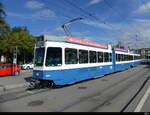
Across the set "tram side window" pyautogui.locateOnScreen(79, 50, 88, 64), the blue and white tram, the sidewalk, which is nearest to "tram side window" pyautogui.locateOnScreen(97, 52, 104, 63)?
the blue and white tram

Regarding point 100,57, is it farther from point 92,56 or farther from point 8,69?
point 8,69

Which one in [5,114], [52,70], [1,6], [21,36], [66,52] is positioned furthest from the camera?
[21,36]

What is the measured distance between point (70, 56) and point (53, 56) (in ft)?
4.25

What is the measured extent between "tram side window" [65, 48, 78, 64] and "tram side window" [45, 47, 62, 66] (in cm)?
55

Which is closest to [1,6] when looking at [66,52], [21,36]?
[21,36]

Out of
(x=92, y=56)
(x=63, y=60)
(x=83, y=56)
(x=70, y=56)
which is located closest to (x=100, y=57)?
(x=92, y=56)

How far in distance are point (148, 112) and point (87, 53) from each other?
711 cm

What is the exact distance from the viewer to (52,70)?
8.84 meters

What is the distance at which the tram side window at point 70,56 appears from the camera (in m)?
9.56

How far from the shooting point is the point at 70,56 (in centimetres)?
988

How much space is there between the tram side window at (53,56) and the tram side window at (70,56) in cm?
55

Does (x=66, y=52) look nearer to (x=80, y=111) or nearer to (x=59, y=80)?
(x=59, y=80)

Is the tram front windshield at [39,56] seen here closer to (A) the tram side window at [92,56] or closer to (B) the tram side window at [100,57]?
(A) the tram side window at [92,56]

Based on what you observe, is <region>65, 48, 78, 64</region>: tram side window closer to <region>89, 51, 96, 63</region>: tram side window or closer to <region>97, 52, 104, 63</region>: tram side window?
<region>89, 51, 96, 63</region>: tram side window
